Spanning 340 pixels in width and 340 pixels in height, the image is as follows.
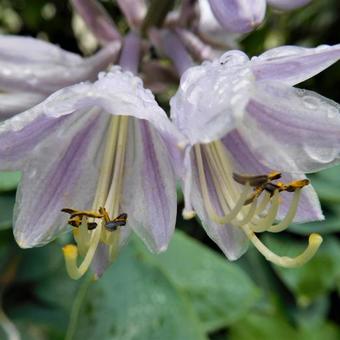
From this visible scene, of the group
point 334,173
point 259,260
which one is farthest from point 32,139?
point 334,173

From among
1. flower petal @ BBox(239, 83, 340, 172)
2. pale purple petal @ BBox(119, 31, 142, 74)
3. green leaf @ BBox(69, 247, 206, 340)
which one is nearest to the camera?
flower petal @ BBox(239, 83, 340, 172)

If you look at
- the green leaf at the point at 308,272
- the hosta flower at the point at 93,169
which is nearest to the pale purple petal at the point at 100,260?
the hosta flower at the point at 93,169

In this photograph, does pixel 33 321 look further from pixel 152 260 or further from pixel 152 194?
pixel 152 194

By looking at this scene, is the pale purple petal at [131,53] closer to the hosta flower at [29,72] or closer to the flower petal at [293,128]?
the hosta flower at [29,72]

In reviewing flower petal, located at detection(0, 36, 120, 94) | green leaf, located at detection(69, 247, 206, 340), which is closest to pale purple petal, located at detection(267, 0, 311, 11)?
flower petal, located at detection(0, 36, 120, 94)

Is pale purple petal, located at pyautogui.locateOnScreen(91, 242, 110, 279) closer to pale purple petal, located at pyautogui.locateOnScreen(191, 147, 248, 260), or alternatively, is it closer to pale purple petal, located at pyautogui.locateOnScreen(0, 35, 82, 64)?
pale purple petal, located at pyautogui.locateOnScreen(191, 147, 248, 260)

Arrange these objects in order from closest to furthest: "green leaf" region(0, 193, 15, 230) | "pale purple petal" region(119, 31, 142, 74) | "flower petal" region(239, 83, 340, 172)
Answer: "flower petal" region(239, 83, 340, 172) → "pale purple petal" region(119, 31, 142, 74) → "green leaf" region(0, 193, 15, 230)
